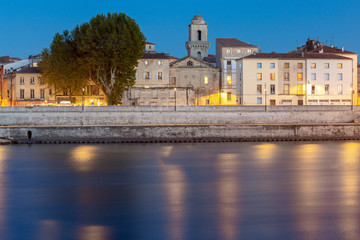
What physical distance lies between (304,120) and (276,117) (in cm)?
264

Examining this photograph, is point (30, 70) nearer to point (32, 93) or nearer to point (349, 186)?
point (32, 93)

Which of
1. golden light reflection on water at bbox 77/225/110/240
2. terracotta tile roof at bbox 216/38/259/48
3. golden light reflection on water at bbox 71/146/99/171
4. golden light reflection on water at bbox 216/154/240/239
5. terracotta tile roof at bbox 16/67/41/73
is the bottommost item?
golden light reflection on water at bbox 77/225/110/240

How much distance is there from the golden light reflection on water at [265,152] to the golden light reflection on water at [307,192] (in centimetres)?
176

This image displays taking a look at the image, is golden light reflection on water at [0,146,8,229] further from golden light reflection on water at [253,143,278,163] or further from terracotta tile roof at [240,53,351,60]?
terracotta tile roof at [240,53,351,60]

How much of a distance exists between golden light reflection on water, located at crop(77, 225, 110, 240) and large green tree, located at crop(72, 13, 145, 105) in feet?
111

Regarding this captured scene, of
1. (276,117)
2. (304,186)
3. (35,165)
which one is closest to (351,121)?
(276,117)

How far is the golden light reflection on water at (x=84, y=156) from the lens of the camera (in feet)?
92.3

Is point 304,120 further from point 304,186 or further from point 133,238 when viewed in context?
point 133,238

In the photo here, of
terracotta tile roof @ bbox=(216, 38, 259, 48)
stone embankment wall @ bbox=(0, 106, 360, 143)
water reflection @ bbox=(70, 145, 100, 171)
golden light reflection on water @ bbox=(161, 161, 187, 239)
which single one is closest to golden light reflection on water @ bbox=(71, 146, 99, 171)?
water reflection @ bbox=(70, 145, 100, 171)

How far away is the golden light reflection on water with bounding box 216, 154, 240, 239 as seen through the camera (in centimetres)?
1552

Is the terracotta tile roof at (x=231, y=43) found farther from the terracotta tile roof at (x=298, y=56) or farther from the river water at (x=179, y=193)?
the river water at (x=179, y=193)

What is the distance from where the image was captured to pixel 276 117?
45406 millimetres

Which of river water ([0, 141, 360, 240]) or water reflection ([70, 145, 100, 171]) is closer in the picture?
river water ([0, 141, 360, 240])

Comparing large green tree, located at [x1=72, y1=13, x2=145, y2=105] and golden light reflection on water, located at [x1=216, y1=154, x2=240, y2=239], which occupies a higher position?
large green tree, located at [x1=72, y1=13, x2=145, y2=105]
